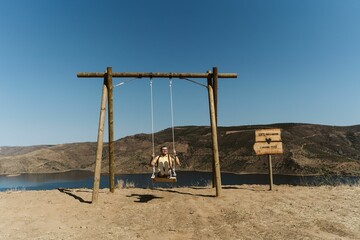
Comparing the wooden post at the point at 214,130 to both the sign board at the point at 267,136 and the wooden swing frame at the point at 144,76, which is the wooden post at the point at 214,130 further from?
the sign board at the point at 267,136

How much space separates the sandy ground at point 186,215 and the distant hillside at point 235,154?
270 ft

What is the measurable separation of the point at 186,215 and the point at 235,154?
121861 mm

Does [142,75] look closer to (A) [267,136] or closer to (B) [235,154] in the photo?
(A) [267,136]

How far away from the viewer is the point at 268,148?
12477 mm

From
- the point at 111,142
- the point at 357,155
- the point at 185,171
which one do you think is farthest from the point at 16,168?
the point at 111,142

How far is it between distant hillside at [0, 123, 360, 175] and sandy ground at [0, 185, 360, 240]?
82.2 meters

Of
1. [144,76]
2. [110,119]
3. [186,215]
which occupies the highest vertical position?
[144,76]

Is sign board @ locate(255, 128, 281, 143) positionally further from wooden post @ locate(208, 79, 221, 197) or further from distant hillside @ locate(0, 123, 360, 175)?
distant hillside @ locate(0, 123, 360, 175)

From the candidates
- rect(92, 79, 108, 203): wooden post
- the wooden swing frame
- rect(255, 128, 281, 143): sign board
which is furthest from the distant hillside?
rect(92, 79, 108, 203): wooden post

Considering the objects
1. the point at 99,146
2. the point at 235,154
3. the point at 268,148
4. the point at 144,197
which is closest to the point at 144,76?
the point at 99,146

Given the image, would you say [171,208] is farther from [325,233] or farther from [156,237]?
[325,233]

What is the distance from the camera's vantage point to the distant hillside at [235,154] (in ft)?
333

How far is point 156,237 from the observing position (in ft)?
22.0

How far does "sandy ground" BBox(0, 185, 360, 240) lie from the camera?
6.87 meters
